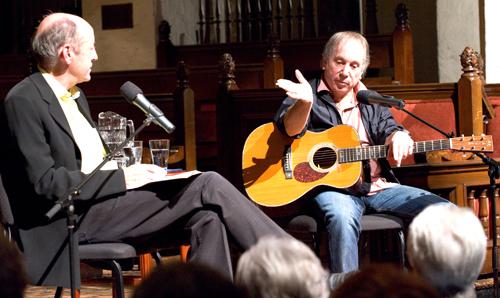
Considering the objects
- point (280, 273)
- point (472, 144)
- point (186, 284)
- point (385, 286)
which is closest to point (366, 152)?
point (472, 144)

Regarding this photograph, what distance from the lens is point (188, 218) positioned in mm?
3600

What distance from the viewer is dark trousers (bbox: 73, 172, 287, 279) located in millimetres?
3506

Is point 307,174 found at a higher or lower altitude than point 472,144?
lower

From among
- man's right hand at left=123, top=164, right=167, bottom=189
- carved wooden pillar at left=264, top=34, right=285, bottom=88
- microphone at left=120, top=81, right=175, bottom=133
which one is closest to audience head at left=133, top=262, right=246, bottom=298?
microphone at left=120, top=81, right=175, bottom=133

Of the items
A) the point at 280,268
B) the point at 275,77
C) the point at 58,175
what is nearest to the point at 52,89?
the point at 58,175

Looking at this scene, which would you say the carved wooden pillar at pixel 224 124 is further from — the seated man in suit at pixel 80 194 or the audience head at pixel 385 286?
the audience head at pixel 385 286

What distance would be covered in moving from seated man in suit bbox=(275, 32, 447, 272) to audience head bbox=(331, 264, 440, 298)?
2.23 m

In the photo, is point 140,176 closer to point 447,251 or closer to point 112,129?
point 112,129

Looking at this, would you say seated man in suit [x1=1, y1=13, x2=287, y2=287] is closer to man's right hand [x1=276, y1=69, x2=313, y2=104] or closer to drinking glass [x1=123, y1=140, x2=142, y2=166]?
drinking glass [x1=123, y1=140, x2=142, y2=166]

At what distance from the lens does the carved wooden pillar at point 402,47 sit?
779cm

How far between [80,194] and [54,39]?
25.1 inches

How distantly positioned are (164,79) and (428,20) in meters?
2.75

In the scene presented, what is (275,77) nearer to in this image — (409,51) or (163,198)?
(409,51)

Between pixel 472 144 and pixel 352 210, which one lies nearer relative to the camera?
pixel 352 210
